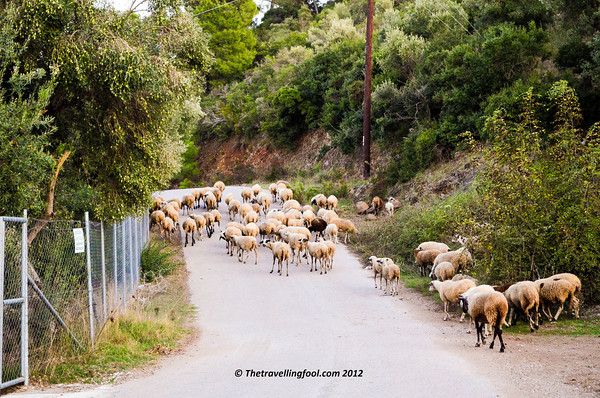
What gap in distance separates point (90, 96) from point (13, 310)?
509cm

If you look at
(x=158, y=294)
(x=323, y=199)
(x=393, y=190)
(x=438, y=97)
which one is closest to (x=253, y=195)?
(x=323, y=199)

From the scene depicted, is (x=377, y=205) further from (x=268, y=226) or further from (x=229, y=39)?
(x=229, y=39)

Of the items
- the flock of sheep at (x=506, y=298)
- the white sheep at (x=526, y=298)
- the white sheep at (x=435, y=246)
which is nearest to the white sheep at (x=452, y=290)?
the flock of sheep at (x=506, y=298)

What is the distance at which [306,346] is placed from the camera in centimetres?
1098

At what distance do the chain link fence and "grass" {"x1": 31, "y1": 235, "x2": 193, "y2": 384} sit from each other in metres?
0.18

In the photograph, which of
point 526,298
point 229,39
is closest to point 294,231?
point 526,298

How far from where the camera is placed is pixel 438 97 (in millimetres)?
30969

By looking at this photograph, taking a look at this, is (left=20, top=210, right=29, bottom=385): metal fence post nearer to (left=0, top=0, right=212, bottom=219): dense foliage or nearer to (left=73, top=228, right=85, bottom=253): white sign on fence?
(left=73, top=228, right=85, bottom=253): white sign on fence

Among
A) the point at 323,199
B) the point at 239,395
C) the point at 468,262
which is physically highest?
the point at 323,199

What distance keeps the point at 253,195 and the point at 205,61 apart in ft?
61.1

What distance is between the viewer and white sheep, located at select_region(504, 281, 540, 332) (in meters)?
11.6

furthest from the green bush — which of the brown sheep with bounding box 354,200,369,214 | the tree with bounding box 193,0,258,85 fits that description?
the tree with bounding box 193,0,258,85

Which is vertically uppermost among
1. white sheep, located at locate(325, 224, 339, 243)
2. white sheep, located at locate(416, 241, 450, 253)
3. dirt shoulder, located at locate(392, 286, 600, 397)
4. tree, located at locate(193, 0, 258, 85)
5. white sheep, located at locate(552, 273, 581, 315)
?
tree, located at locate(193, 0, 258, 85)

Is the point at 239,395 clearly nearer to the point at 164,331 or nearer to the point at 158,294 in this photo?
the point at 164,331
